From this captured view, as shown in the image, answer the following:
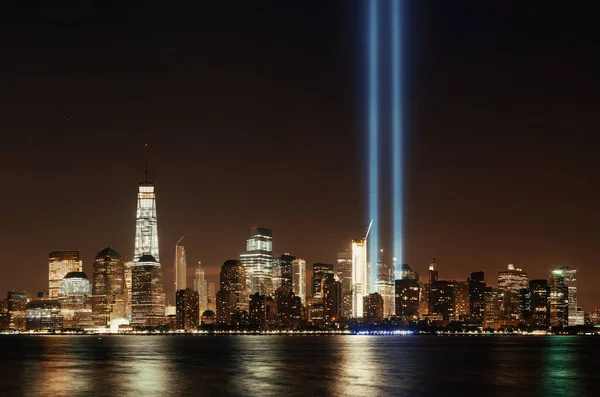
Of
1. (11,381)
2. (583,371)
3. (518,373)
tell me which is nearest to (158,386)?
(11,381)

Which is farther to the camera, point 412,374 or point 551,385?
point 412,374

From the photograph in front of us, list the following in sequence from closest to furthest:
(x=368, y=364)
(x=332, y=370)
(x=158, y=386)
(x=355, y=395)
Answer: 1. (x=355, y=395)
2. (x=158, y=386)
3. (x=332, y=370)
4. (x=368, y=364)

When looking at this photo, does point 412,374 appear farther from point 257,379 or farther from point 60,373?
point 60,373

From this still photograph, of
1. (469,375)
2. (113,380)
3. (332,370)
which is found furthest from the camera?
(332,370)

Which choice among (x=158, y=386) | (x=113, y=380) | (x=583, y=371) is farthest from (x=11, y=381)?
(x=583, y=371)

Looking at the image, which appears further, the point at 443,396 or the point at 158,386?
the point at 158,386

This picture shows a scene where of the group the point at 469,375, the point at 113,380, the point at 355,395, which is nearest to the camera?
the point at 355,395

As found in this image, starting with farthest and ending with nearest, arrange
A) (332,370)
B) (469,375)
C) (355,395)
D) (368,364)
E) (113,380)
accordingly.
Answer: (368,364) < (332,370) < (469,375) < (113,380) < (355,395)

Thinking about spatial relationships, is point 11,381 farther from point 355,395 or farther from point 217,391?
point 355,395

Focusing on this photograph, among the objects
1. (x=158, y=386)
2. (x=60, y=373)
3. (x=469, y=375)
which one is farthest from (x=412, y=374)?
(x=60, y=373)
